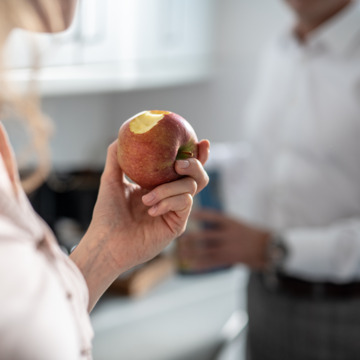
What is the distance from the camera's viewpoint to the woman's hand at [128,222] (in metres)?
0.63

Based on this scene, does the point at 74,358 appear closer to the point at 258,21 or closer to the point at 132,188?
the point at 132,188

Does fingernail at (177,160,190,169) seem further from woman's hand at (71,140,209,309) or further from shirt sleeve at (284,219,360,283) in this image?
shirt sleeve at (284,219,360,283)

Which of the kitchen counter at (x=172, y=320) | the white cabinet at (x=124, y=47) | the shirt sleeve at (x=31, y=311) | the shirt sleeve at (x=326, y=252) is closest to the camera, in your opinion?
the shirt sleeve at (x=31, y=311)

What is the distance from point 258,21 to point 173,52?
420 millimetres

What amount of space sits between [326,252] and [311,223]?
0.11 metres

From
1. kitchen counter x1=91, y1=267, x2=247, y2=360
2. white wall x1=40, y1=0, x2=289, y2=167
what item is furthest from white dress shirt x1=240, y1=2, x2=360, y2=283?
white wall x1=40, y1=0, x2=289, y2=167

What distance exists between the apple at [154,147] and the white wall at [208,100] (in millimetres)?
1478

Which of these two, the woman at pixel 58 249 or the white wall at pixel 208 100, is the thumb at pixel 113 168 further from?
the white wall at pixel 208 100

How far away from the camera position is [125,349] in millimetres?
1586

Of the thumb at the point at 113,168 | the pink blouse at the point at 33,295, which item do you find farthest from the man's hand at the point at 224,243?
the pink blouse at the point at 33,295

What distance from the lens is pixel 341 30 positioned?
4.47 feet

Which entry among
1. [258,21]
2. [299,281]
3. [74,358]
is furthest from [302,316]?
[258,21]

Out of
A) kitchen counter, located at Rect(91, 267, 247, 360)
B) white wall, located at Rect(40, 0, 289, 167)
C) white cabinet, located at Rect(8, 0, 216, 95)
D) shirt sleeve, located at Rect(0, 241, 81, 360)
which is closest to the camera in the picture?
shirt sleeve, located at Rect(0, 241, 81, 360)

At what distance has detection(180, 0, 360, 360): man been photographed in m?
1.33
